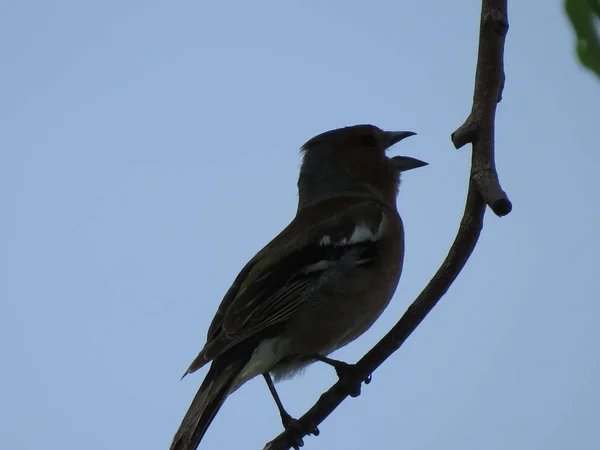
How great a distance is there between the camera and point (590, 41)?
1.35 metres

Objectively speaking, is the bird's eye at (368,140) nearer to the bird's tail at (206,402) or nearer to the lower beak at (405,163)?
the lower beak at (405,163)

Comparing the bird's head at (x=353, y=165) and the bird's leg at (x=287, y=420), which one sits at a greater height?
the bird's head at (x=353, y=165)

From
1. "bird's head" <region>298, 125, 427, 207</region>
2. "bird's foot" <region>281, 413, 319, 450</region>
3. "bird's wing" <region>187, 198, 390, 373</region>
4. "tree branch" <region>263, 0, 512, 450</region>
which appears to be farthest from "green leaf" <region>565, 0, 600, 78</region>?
"bird's head" <region>298, 125, 427, 207</region>

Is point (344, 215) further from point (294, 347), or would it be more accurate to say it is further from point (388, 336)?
point (388, 336)

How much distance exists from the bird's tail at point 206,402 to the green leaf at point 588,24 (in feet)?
12.7

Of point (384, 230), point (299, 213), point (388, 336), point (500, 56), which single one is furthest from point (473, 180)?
point (299, 213)

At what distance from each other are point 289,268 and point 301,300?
332mm

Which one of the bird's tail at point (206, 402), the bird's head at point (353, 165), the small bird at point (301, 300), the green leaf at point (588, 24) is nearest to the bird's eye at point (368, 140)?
A: the bird's head at point (353, 165)

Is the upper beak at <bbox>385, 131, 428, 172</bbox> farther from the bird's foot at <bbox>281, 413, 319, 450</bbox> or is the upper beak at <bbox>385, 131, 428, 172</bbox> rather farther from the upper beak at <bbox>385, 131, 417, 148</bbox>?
the bird's foot at <bbox>281, 413, 319, 450</bbox>

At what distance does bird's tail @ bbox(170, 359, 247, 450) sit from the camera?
4787mm

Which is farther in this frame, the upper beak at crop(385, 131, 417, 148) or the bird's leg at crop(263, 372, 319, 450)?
the upper beak at crop(385, 131, 417, 148)

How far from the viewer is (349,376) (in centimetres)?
500

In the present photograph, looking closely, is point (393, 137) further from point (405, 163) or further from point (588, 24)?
point (588, 24)

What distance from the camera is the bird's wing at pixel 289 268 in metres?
5.67
